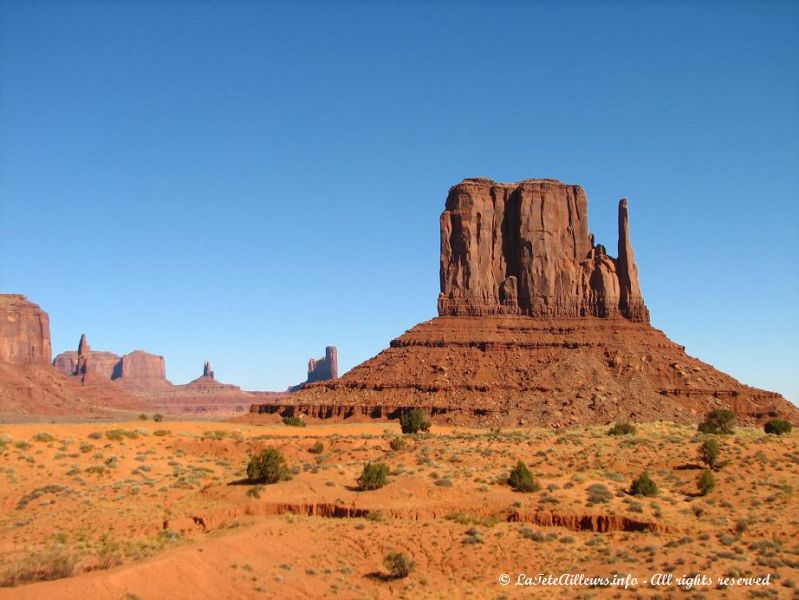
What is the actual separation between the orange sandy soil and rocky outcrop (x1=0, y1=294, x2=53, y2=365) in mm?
133356

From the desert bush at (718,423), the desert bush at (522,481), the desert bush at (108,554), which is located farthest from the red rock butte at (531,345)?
the desert bush at (108,554)

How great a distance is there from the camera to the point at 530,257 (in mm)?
100250

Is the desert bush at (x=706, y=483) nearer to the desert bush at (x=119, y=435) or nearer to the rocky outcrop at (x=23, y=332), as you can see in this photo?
the desert bush at (x=119, y=435)

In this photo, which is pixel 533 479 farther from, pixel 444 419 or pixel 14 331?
pixel 14 331

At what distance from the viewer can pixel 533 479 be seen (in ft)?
109

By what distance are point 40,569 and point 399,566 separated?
1005 cm

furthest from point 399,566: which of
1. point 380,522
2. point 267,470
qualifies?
point 267,470

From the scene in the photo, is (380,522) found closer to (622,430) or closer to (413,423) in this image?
(622,430)

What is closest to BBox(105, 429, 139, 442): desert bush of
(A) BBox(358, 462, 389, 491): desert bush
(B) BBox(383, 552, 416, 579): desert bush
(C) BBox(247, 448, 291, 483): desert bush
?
(C) BBox(247, 448, 291, 483): desert bush

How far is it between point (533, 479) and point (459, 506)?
4128 mm

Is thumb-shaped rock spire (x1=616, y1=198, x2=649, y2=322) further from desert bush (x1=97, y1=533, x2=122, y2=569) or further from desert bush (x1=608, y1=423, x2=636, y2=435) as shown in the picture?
desert bush (x1=97, y1=533, x2=122, y2=569)

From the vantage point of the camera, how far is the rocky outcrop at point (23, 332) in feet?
527

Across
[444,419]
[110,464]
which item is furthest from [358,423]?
[110,464]

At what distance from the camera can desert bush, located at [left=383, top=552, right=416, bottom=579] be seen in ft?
81.7
